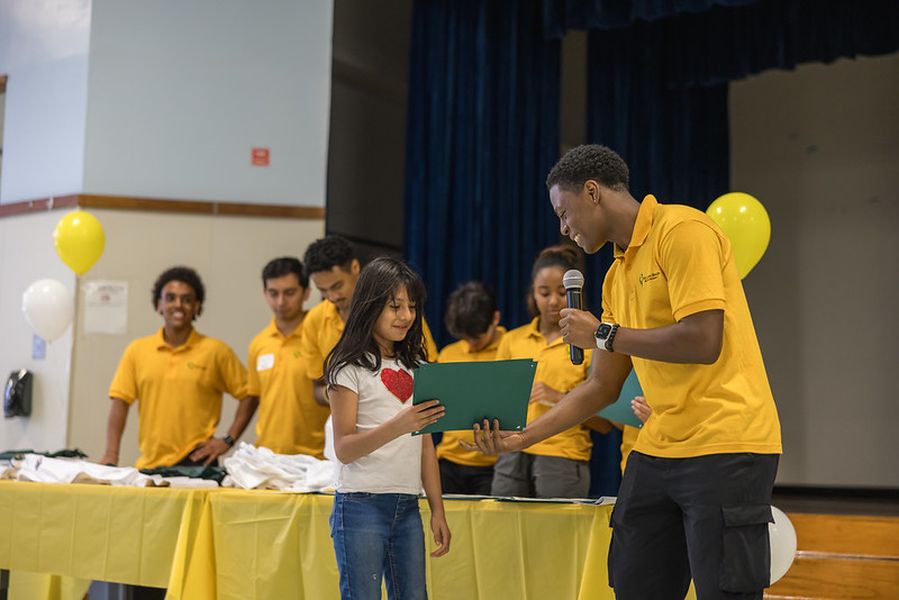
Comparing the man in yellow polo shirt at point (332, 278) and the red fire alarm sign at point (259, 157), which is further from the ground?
the red fire alarm sign at point (259, 157)

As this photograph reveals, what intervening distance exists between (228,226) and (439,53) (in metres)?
1.62

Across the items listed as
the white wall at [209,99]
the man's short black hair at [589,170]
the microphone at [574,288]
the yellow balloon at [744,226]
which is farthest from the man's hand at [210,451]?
the man's short black hair at [589,170]

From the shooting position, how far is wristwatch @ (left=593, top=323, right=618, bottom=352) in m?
2.04

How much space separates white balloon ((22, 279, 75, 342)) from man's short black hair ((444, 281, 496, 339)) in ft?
6.62

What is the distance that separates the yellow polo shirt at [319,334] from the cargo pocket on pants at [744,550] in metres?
2.13

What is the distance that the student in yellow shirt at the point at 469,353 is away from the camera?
12.6 feet

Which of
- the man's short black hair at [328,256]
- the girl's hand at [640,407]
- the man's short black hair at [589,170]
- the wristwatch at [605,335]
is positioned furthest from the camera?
the man's short black hair at [328,256]

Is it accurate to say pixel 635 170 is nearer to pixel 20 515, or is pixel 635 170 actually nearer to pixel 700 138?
pixel 700 138

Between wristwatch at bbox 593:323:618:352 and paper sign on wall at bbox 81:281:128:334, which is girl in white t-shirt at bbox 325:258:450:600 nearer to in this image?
wristwatch at bbox 593:323:618:352

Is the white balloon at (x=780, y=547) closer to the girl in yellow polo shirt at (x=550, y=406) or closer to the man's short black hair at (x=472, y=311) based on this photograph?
the girl in yellow polo shirt at (x=550, y=406)

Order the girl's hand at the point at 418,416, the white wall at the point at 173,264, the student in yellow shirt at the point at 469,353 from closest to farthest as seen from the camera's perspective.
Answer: the girl's hand at the point at 418,416, the student in yellow shirt at the point at 469,353, the white wall at the point at 173,264

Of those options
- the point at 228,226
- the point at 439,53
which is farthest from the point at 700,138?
the point at 228,226

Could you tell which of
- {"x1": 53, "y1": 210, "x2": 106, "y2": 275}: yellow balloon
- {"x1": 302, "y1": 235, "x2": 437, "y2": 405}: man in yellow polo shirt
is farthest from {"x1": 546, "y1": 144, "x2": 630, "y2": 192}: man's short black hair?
{"x1": 53, "y1": 210, "x2": 106, "y2": 275}: yellow balloon

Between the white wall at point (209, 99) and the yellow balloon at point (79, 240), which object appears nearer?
the yellow balloon at point (79, 240)
